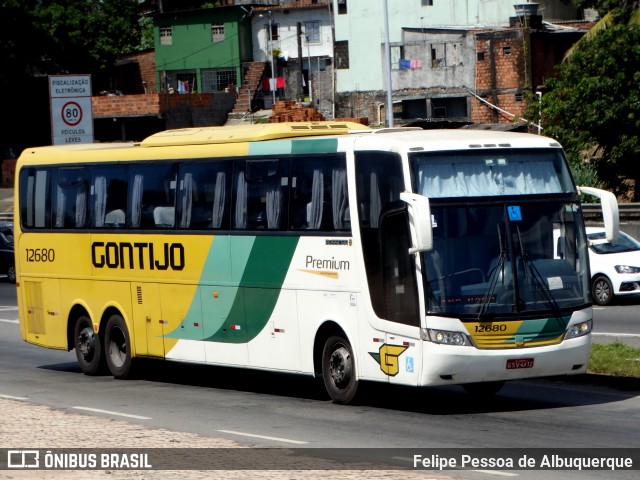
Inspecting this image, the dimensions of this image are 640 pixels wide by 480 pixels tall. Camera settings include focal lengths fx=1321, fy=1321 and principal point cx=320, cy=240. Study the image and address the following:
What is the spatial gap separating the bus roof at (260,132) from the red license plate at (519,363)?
4.02m

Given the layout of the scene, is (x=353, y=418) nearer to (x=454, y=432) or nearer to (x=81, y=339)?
(x=454, y=432)

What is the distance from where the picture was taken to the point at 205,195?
1753 cm

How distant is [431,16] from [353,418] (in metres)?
60.8

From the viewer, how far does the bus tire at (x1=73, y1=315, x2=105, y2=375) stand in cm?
1986

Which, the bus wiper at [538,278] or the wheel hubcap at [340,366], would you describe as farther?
the wheel hubcap at [340,366]

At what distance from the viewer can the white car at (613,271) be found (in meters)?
28.0

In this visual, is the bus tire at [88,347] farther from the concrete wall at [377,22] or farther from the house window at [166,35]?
the house window at [166,35]

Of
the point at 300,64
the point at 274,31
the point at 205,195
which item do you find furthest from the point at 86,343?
the point at 274,31

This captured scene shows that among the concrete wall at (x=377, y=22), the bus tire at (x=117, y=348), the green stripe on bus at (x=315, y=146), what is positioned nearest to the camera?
the green stripe on bus at (x=315, y=146)

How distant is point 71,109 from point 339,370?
1777 cm

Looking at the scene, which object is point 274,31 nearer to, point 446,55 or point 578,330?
point 446,55

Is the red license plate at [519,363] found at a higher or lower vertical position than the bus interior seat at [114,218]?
lower

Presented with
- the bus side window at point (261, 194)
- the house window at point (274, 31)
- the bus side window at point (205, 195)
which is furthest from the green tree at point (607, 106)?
the house window at point (274, 31)

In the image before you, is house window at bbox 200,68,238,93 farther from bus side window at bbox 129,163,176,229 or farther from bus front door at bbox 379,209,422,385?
bus front door at bbox 379,209,422,385
